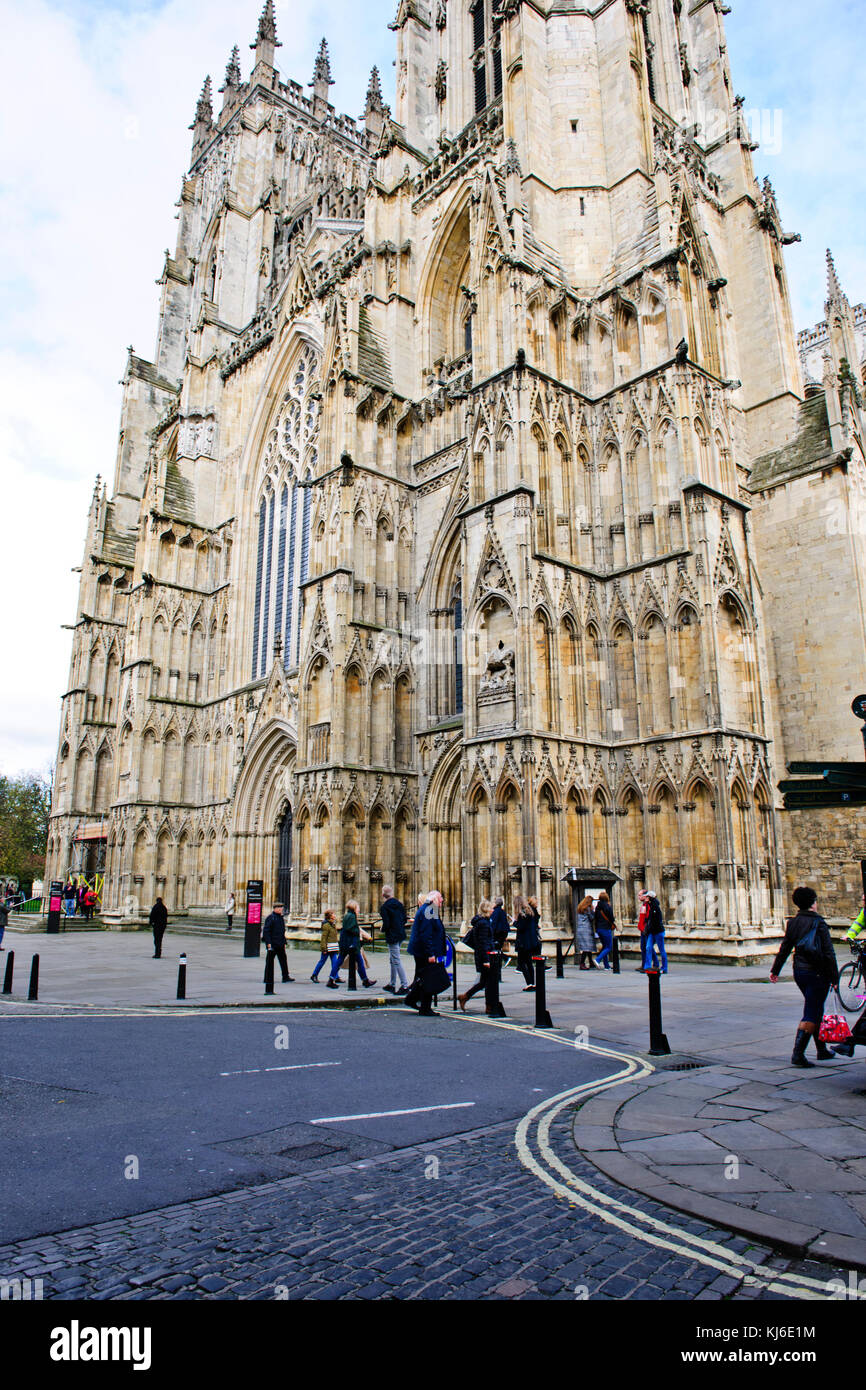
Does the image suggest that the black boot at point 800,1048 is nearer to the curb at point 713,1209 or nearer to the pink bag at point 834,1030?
the pink bag at point 834,1030

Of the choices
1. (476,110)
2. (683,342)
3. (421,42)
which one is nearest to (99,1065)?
(683,342)

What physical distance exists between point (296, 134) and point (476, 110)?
903 inches

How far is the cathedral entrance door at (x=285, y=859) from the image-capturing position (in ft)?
97.3

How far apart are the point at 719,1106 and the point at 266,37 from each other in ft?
199

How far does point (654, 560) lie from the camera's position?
2016cm

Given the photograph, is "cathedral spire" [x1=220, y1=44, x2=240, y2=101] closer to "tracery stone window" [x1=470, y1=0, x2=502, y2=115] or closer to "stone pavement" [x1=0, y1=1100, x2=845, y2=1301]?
"tracery stone window" [x1=470, y1=0, x2=502, y2=115]

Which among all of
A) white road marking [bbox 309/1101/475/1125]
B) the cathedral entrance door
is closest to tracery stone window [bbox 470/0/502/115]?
the cathedral entrance door

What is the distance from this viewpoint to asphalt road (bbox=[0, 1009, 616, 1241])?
4.50m

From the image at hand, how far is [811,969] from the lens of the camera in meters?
7.44

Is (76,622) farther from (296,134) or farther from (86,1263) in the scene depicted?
(86,1263)

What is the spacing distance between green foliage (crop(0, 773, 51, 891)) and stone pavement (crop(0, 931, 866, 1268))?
182 feet

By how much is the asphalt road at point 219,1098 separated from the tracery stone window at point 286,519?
2194 centimetres

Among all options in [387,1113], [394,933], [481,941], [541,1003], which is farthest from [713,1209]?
[394,933]

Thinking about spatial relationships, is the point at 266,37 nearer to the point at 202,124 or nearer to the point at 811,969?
the point at 202,124
